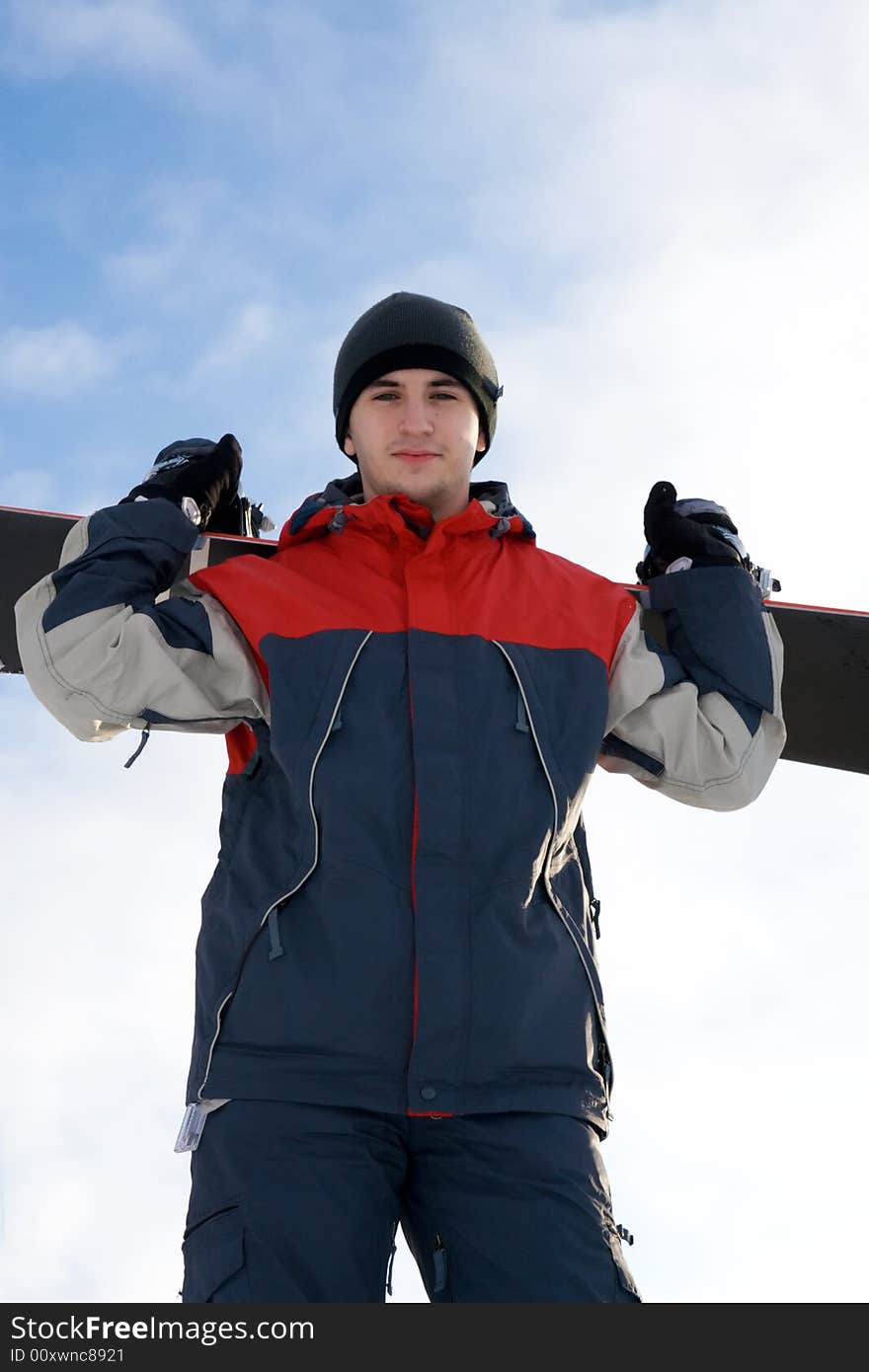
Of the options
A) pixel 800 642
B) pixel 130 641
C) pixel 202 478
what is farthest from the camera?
pixel 800 642

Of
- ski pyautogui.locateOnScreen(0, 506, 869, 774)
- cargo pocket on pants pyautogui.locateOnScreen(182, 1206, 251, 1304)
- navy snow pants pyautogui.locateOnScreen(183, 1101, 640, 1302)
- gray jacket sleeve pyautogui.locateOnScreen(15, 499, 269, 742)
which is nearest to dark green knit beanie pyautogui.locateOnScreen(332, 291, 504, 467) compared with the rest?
ski pyautogui.locateOnScreen(0, 506, 869, 774)

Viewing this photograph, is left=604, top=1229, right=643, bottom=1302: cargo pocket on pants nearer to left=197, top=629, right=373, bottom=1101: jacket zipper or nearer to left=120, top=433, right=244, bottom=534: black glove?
left=197, top=629, right=373, bottom=1101: jacket zipper

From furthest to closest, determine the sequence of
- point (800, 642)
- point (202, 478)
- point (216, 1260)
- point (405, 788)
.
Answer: point (800, 642) < point (202, 478) < point (405, 788) < point (216, 1260)

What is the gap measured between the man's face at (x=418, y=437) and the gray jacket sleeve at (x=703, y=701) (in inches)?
17.9

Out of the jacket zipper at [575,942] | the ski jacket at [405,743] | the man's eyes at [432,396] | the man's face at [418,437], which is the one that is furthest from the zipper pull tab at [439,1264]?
the man's eyes at [432,396]

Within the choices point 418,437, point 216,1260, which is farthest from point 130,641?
point 216,1260

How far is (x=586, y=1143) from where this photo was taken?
6.61ft

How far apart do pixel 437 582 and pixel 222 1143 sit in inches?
39.7

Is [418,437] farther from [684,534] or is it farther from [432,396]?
[684,534]

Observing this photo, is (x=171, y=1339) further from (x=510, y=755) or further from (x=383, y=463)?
(x=383, y=463)

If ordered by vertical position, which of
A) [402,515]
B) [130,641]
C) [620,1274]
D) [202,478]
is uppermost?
[202,478]

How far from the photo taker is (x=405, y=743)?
6.98 feet

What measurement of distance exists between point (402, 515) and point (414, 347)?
388 mm

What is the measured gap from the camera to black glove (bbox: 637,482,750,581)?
2611mm
